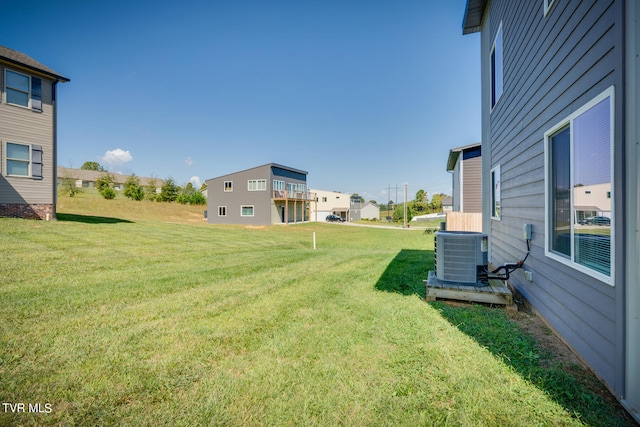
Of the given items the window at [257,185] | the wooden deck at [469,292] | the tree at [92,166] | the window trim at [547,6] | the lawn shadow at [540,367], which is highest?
the tree at [92,166]

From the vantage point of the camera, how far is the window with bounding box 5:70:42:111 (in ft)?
35.0

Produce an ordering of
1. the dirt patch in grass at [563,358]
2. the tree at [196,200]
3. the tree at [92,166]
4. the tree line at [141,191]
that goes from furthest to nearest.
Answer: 1. the tree at [92,166]
2. the tree at [196,200]
3. the tree line at [141,191]
4. the dirt patch in grass at [563,358]

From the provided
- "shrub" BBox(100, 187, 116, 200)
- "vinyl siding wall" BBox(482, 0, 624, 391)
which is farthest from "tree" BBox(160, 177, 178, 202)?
"vinyl siding wall" BBox(482, 0, 624, 391)

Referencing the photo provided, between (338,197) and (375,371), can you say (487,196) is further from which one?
(338,197)

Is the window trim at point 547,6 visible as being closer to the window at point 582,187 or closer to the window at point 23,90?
the window at point 582,187

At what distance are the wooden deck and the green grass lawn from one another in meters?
0.17

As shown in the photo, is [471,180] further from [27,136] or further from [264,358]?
[27,136]

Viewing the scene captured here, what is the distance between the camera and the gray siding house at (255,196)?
3011cm

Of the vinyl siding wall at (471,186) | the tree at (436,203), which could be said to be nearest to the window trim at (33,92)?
the vinyl siding wall at (471,186)

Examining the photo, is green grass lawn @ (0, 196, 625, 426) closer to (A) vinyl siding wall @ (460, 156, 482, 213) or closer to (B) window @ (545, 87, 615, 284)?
(B) window @ (545, 87, 615, 284)

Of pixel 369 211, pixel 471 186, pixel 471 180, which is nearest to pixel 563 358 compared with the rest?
pixel 471 186

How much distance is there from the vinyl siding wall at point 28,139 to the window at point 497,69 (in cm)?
1627

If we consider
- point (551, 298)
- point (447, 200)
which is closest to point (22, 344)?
point (551, 298)

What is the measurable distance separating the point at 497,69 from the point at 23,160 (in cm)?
1664
